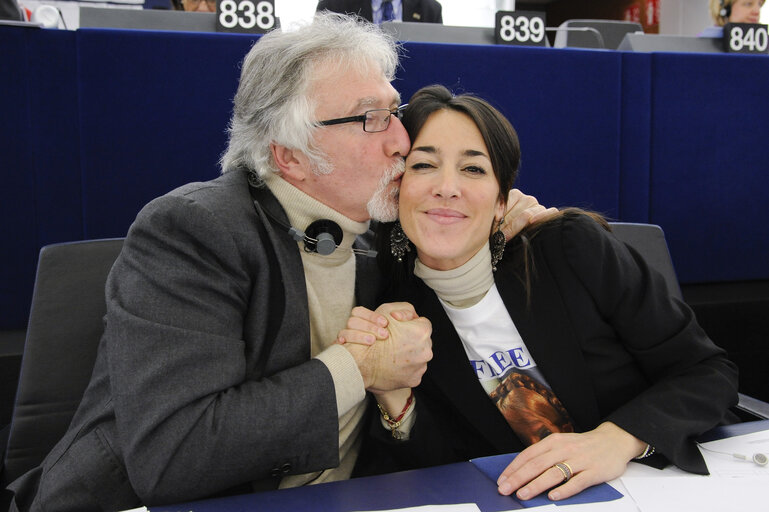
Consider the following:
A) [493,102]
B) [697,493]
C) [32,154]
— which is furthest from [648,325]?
[32,154]

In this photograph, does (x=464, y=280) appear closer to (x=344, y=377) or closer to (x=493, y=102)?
(x=344, y=377)

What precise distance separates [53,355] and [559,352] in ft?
3.23

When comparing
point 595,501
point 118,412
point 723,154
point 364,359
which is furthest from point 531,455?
point 723,154

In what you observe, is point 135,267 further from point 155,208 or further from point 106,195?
point 106,195

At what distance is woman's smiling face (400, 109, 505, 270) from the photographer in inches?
49.1

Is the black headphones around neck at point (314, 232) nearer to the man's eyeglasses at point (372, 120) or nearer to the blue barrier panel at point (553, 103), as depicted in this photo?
the man's eyeglasses at point (372, 120)

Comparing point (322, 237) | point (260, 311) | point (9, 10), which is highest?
point (9, 10)

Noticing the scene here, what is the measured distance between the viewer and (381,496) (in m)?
0.86

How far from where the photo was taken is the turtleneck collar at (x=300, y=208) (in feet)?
4.08

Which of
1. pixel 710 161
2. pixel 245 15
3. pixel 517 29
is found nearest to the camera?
pixel 245 15

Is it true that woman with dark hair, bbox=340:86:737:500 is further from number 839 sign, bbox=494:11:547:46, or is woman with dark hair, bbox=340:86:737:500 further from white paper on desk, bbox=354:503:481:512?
number 839 sign, bbox=494:11:547:46

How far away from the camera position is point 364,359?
1090 mm

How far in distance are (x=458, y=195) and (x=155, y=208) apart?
558 mm

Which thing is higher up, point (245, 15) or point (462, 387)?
point (245, 15)
